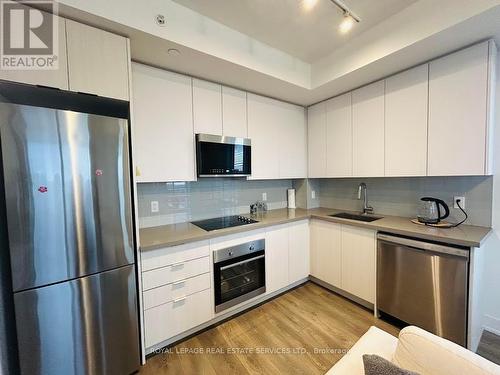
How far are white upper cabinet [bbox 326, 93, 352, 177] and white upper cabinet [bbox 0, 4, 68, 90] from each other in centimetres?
259

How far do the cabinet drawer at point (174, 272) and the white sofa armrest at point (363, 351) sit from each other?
1244mm

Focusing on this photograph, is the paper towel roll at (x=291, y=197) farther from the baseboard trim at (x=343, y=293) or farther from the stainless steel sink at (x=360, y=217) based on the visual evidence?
the baseboard trim at (x=343, y=293)

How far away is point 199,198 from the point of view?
8.01 ft

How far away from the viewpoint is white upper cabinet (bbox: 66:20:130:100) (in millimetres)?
1302

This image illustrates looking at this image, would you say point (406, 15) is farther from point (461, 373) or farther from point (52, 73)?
point (52, 73)

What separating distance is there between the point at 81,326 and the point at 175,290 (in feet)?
2.00

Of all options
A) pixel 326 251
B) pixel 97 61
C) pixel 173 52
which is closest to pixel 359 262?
pixel 326 251

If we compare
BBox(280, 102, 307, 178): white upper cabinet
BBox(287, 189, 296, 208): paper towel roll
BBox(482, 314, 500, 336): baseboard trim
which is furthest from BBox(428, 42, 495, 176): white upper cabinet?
BBox(287, 189, 296, 208): paper towel roll

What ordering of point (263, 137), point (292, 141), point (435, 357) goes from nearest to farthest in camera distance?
point (435, 357), point (263, 137), point (292, 141)

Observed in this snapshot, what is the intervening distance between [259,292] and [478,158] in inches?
87.8

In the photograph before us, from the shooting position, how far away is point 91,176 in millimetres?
1307

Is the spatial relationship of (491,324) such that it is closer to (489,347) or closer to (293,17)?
(489,347)

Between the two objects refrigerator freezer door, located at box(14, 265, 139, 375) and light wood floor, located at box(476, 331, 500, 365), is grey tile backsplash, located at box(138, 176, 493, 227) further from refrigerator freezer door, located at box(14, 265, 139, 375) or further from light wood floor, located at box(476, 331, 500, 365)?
light wood floor, located at box(476, 331, 500, 365)

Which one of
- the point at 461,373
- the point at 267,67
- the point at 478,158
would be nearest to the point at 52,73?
the point at 267,67
